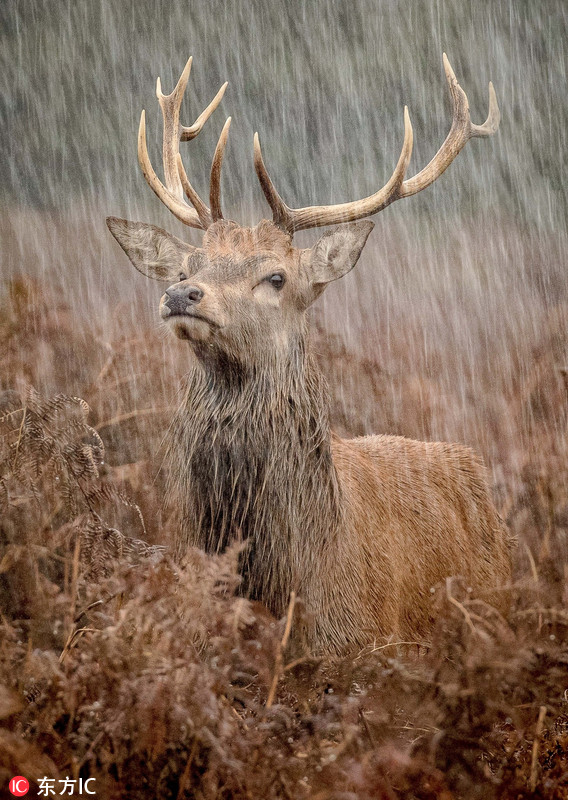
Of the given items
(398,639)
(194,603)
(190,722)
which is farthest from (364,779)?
(398,639)

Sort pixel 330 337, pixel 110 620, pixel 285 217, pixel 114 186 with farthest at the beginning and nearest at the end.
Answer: pixel 114 186 → pixel 330 337 → pixel 285 217 → pixel 110 620

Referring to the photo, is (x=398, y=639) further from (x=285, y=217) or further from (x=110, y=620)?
(x=285, y=217)

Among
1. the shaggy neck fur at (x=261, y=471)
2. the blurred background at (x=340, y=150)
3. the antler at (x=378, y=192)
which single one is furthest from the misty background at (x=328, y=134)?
the shaggy neck fur at (x=261, y=471)

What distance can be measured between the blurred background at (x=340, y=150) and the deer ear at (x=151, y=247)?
2.74m

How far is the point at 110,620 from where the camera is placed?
223 cm

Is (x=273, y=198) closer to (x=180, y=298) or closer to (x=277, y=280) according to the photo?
(x=277, y=280)

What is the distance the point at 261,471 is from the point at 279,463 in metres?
0.09

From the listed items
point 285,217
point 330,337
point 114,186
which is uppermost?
point 114,186

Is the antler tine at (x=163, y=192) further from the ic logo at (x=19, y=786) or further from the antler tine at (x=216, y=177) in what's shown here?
the ic logo at (x=19, y=786)

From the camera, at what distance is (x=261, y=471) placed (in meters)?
3.38

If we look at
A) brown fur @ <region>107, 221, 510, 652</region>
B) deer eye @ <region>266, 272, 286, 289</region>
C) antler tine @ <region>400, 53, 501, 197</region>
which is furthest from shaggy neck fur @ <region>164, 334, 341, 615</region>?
antler tine @ <region>400, 53, 501, 197</region>

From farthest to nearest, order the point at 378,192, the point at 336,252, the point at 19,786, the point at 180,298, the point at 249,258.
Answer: the point at 336,252 < the point at 378,192 < the point at 249,258 < the point at 180,298 < the point at 19,786

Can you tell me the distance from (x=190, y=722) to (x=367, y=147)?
9.33 m

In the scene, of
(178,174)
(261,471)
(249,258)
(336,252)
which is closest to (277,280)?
(249,258)
